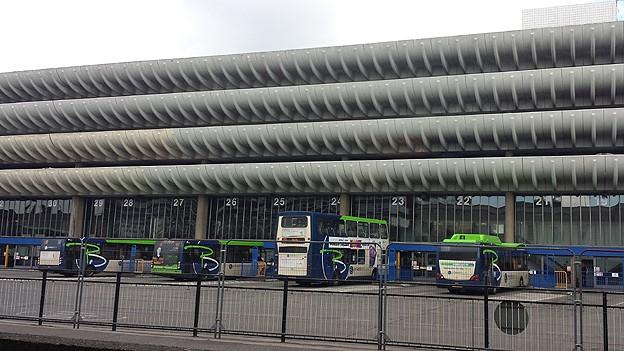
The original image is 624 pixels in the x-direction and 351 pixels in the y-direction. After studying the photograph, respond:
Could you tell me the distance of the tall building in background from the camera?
77.9 metres

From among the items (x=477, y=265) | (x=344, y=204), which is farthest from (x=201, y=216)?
(x=477, y=265)

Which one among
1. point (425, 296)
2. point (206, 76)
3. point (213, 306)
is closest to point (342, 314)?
point (425, 296)

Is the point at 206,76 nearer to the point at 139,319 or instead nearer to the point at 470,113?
the point at 470,113

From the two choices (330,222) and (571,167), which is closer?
(330,222)

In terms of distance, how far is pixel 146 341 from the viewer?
397 inches

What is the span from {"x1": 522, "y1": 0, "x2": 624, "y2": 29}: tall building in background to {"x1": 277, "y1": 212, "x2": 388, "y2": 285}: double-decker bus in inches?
2014

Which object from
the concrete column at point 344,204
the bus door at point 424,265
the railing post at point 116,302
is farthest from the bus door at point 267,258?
the railing post at point 116,302

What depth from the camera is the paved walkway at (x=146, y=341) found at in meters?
9.12

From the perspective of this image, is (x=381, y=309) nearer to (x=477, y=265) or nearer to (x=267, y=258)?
(x=477, y=265)

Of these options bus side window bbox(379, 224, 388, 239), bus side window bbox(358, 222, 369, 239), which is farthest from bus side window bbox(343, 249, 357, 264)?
bus side window bbox(379, 224, 388, 239)

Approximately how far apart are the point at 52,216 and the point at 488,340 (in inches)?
2453

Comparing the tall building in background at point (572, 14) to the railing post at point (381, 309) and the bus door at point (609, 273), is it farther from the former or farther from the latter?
the railing post at point (381, 309)

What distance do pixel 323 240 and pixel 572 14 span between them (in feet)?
207

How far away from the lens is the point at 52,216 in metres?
64.8
